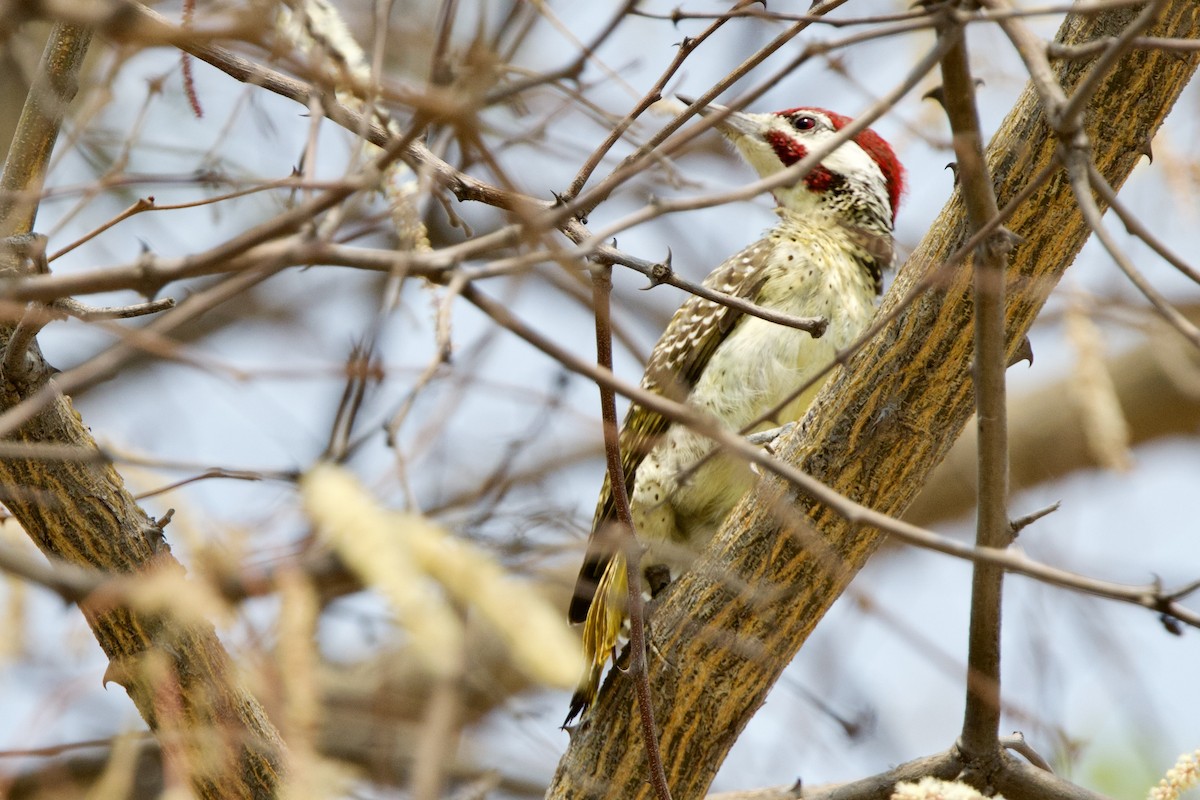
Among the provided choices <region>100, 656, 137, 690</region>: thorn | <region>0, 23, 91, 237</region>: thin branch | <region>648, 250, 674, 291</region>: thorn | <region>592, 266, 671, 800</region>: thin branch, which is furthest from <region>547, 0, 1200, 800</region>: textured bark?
<region>0, 23, 91, 237</region>: thin branch

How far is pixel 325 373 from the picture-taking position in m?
2.07

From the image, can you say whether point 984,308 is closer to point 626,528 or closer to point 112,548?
point 626,528

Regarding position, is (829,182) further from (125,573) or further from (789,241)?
(125,573)

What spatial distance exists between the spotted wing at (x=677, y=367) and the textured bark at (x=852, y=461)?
0.80m

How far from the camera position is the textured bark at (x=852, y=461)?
255cm

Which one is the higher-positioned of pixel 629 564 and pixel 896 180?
pixel 896 180

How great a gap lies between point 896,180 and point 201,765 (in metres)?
3.29

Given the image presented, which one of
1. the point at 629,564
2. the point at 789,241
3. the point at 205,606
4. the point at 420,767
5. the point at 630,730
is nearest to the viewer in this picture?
the point at 205,606

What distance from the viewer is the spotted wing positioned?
385cm

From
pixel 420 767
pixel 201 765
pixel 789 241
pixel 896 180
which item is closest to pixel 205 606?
pixel 420 767

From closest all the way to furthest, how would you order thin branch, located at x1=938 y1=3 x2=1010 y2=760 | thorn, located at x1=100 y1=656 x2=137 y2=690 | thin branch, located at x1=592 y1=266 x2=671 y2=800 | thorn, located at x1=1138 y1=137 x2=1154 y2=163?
thin branch, located at x1=938 y1=3 x2=1010 y2=760, thin branch, located at x1=592 y1=266 x2=671 y2=800, thorn, located at x1=1138 y1=137 x2=1154 y2=163, thorn, located at x1=100 y1=656 x2=137 y2=690

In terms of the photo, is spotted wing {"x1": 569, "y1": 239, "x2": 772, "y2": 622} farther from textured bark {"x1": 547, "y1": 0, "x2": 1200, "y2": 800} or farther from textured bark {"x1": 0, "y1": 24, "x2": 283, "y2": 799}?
textured bark {"x1": 0, "y1": 24, "x2": 283, "y2": 799}

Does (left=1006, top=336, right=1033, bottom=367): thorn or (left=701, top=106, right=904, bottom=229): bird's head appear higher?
(left=701, top=106, right=904, bottom=229): bird's head

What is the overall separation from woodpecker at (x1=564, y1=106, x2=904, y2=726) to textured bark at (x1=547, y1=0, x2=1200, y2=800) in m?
0.39
